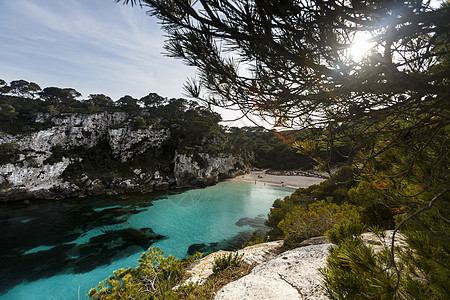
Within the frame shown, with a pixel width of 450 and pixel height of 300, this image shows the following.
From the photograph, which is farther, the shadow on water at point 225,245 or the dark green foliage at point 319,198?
the shadow on water at point 225,245

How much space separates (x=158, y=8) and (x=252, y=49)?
2.82 ft

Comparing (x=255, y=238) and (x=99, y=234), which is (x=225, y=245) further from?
(x=99, y=234)

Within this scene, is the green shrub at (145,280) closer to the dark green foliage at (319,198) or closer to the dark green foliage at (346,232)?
the dark green foliage at (346,232)

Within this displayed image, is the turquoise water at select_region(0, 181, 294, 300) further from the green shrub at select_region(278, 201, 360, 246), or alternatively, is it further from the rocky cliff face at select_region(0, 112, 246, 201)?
the green shrub at select_region(278, 201, 360, 246)

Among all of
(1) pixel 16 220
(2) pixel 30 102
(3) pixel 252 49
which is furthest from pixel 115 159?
(3) pixel 252 49

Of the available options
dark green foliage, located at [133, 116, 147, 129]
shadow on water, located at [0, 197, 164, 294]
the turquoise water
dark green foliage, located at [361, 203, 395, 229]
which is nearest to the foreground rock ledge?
dark green foliage, located at [361, 203, 395, 229]

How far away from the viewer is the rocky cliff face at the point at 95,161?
17.7 metres

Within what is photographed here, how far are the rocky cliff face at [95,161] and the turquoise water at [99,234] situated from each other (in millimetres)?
2990

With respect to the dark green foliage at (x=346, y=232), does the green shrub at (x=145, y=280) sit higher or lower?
lower

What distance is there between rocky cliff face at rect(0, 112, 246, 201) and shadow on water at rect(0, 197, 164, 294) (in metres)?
3.52

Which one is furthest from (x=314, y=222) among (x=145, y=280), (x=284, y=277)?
(x=145, y=280)

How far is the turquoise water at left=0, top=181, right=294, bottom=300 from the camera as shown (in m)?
6.90

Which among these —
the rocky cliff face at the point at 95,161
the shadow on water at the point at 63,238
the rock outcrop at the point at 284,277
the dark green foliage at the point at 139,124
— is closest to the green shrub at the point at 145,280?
the rock outcrop at the point at 284,277

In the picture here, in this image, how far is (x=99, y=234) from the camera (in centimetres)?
1054
